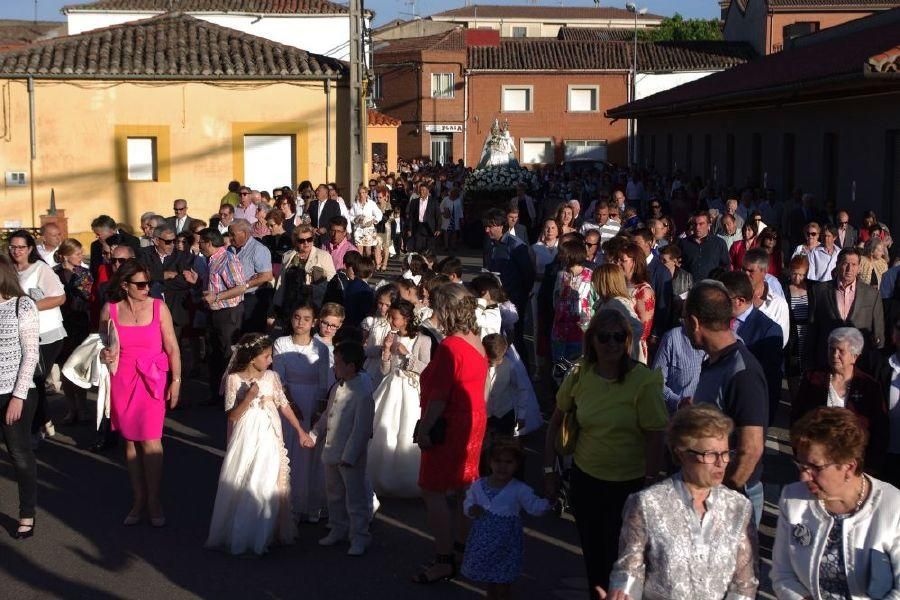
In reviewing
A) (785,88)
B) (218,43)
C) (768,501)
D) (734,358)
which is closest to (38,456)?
(768,501)

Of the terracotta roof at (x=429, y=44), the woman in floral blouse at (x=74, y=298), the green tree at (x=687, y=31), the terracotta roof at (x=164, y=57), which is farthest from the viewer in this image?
the green tree at (x=687, y=31)

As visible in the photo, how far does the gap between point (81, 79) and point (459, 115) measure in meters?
44.3

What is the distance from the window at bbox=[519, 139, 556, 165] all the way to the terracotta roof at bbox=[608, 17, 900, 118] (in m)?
30.4

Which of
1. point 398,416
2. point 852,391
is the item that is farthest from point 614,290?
point 852,391

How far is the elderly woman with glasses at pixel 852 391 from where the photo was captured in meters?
7.16

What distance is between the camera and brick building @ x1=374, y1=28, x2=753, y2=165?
64500 millimetres

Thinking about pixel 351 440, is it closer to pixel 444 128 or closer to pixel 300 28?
pixel 300 28

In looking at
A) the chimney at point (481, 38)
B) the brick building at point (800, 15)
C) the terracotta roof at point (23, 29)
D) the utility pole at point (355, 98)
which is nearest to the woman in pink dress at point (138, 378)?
the utility pole at point (355, 98)

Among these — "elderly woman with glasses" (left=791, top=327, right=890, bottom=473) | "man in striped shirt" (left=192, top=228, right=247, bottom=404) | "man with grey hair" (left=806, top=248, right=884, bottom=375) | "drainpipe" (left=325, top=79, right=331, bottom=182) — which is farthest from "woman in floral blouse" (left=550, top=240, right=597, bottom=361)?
"drainpipe" (left=325, top=79, right=331, bottom=182)

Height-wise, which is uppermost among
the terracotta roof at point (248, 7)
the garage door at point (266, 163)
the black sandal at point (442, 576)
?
the terracotta roof at point (248, 7)

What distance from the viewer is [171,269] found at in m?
12.9

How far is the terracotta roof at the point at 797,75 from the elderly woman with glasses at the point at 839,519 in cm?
1294

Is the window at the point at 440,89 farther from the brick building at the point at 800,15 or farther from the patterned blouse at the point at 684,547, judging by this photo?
the patterned blouse at the point at 684,547

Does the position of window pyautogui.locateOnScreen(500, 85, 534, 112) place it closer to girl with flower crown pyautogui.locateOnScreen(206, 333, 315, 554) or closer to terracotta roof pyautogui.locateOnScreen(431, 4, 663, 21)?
terracotta roof pyautogui.locateOnScreen(431, 4, 663, 21)
